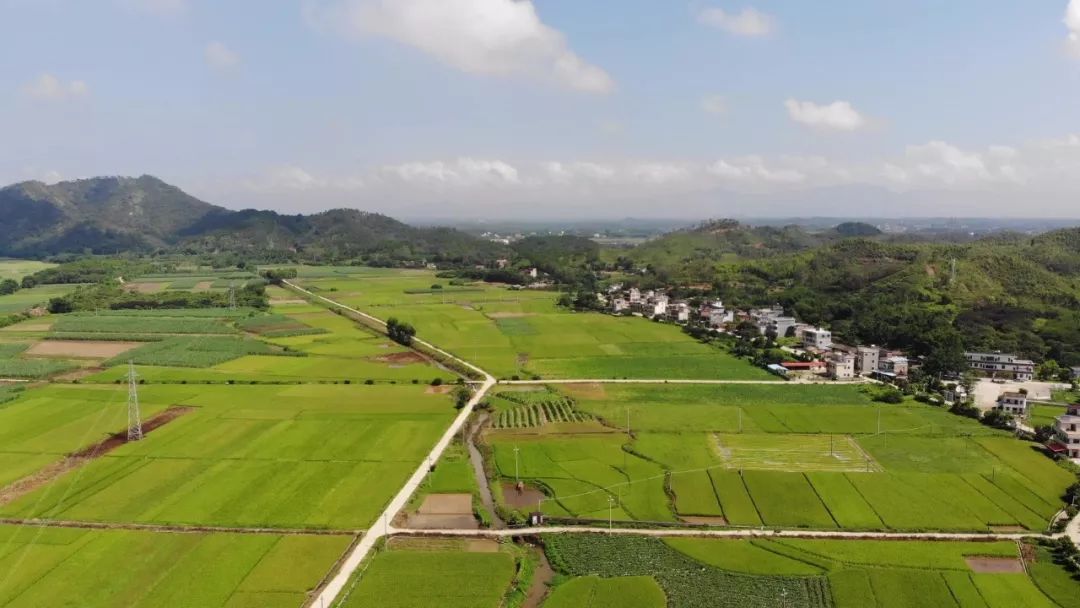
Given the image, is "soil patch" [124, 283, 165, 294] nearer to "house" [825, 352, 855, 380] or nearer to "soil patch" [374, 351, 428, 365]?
"soil patch" [374, 351, 428, 365]

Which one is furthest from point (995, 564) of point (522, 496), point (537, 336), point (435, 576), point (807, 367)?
point (537, 336)

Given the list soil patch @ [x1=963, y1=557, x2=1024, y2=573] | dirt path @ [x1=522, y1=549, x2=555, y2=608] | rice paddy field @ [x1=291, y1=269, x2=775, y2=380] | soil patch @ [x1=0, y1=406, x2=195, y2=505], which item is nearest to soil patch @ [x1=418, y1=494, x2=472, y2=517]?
dirt path @ [x1=522, y1=549, x2=555, y2=608]

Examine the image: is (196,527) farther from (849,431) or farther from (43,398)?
(849,431)

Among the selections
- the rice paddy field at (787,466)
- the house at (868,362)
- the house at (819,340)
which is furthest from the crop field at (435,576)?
the house at (819,340)

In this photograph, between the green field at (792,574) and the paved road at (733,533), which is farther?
the paved road at (733,533)

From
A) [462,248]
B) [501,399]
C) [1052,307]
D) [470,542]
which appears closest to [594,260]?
[462,248]

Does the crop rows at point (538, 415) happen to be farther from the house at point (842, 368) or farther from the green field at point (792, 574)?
the house at point (842, 368)

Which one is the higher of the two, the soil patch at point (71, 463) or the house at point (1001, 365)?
the house at point (1001, 365)

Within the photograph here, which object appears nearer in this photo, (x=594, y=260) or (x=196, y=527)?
(x=196, y=527)
